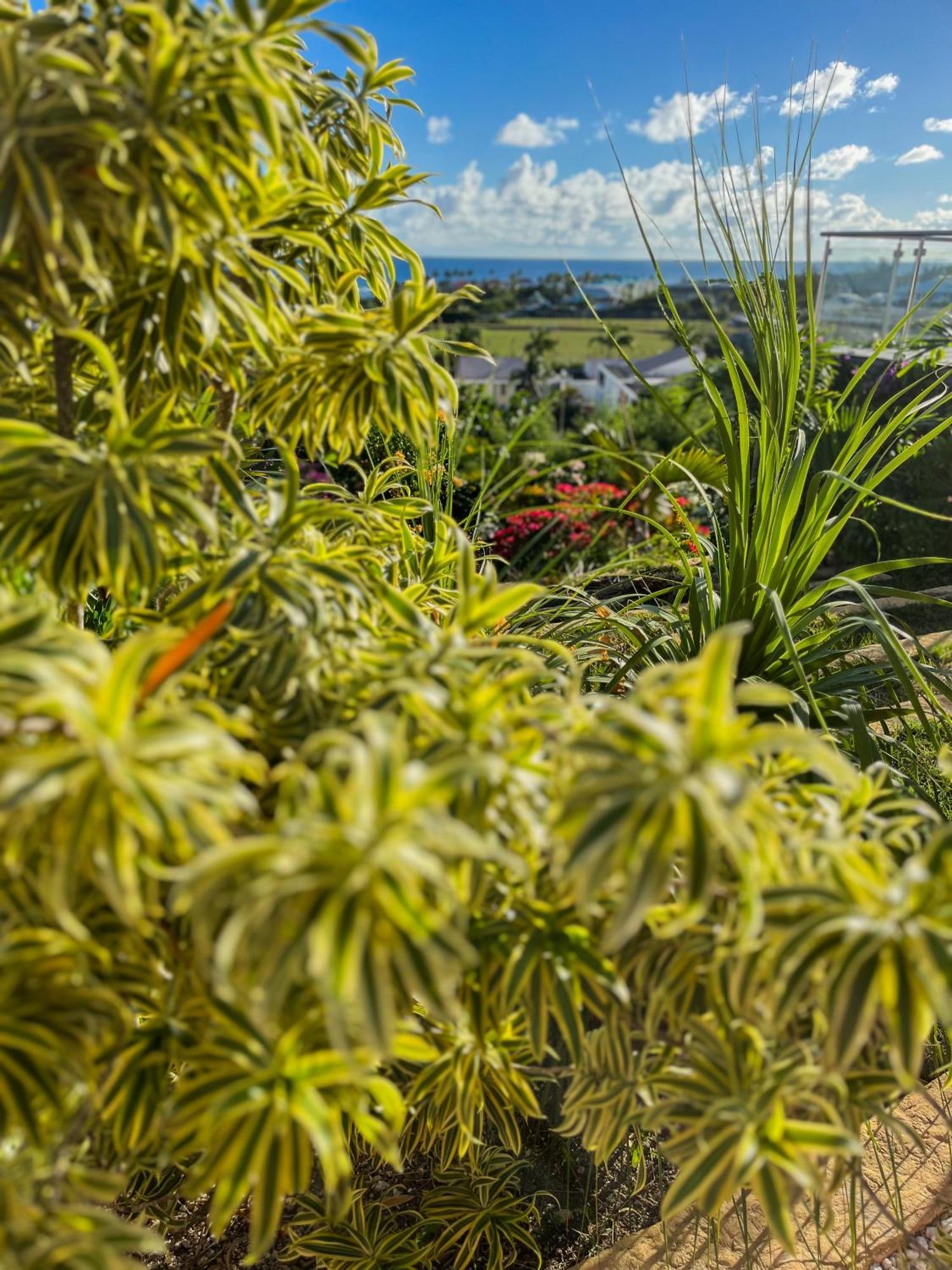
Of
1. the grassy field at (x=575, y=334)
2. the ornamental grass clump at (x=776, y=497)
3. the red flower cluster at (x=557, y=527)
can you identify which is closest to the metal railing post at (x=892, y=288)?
the red flower cluster at (x=557, y=527)

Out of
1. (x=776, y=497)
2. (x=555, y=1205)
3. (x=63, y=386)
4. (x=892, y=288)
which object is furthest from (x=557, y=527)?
(x=892, y=288)

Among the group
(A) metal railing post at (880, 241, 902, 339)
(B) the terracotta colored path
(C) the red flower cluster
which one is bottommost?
(B) the terracotta colored path

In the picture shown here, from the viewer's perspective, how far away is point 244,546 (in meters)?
0.87

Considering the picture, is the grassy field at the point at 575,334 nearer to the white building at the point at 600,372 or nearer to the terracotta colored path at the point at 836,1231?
the white building at the point at 600,372

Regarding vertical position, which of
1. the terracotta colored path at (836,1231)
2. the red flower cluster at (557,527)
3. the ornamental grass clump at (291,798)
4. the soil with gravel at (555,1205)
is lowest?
the soil with gravel at (555,1205)

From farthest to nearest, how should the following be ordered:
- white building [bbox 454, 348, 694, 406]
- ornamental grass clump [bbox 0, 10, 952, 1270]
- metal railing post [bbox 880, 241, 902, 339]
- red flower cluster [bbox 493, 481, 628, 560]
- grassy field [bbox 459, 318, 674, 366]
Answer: grassy field [bbox 459, 318, 674, 366] < white building [bbox 454, 348, 694, 406] < metal railing post [bbox 880, 241, 902, 339] < red flower cluster [bbox 493, 481, 628, 560] < ornamental grass clump [bbox 0, 10, 952, 1270]

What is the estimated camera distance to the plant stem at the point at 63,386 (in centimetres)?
92

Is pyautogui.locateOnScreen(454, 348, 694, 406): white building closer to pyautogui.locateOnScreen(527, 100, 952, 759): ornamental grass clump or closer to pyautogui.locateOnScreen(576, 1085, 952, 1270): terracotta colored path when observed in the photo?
pyautogui.locateOnScreen(527, 100, 952, 759): ornamental grass clump

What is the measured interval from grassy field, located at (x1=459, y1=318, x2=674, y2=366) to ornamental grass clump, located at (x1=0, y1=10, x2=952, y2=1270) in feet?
176

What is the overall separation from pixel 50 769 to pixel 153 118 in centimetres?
56

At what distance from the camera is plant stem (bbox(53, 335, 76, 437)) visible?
0.92 meters

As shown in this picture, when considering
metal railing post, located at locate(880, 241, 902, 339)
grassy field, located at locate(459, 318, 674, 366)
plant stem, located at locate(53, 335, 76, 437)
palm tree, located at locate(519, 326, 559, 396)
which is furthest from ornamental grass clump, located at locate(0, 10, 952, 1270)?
grassy field, located at locate(459, 318, 674, 366)

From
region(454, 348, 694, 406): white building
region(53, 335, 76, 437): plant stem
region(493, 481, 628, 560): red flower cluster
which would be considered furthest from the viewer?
region(454, 348, 694, 406): white building

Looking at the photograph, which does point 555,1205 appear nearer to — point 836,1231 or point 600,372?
point 836,1231
